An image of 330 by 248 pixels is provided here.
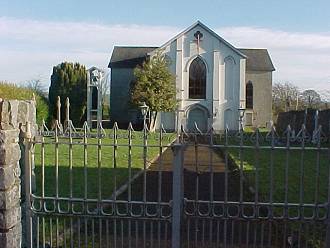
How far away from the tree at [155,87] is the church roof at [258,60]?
1210 cm

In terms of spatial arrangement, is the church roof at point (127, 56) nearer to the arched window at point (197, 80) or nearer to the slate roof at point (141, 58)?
the slate roof at point (141, 58)

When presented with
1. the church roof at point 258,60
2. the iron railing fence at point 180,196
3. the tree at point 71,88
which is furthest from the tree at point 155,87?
the iron railing fence at point 180,196

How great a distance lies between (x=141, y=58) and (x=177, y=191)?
39.8 metres

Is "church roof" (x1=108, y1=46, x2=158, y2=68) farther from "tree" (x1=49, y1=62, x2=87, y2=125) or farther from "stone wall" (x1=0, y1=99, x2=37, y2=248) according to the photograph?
"stone wall" (x1=0, y1=99, x2=37, y2=248)

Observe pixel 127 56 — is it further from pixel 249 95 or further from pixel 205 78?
pixel 249 95

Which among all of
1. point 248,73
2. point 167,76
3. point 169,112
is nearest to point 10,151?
point 167,76

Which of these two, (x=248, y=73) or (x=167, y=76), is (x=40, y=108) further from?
(x=248, y=73)

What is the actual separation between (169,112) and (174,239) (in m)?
34.2

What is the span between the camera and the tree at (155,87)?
3541cm

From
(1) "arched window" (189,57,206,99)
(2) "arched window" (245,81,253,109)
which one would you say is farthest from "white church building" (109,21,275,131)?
(2) "arched window" (245,81,253,109)

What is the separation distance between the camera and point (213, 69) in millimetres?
39562

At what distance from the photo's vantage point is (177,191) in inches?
201

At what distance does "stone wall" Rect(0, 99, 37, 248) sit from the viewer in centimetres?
491

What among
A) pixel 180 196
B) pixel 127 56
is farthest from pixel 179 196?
pixel 127 56
